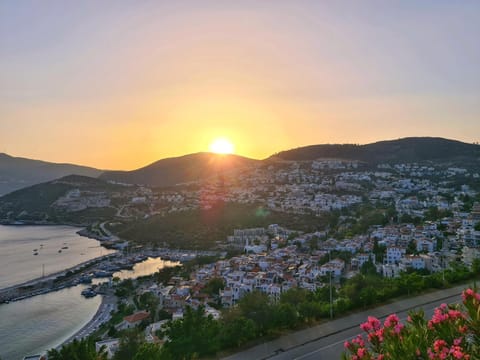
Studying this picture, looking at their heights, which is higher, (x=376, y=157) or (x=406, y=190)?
(x=376, y=157)

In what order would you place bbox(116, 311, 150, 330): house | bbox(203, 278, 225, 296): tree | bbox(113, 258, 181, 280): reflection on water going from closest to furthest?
bbox(116, 311, 150, 330): house
bbox(203, 278, 225, 296): tree
bbox(113, 258, 181, 280): reflection on water

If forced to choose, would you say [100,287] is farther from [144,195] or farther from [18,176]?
[18,176]

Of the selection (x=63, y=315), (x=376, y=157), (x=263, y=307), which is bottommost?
(x=63, y=315)

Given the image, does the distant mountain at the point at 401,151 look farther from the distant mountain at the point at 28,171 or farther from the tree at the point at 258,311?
the distant mountain at the point at 28,171

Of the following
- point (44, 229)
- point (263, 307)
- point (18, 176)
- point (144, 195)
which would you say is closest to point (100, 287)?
point (263, 307)

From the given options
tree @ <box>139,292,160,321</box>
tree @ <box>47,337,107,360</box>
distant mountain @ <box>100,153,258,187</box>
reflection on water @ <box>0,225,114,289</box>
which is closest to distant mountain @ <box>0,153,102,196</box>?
distant mountain @ <box>100,153,258,187</box>

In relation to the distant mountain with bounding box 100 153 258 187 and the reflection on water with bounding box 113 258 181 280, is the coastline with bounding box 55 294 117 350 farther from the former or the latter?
the distant mountain with bounding box 100 153 258 187

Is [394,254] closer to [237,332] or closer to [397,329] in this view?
[237,332]
